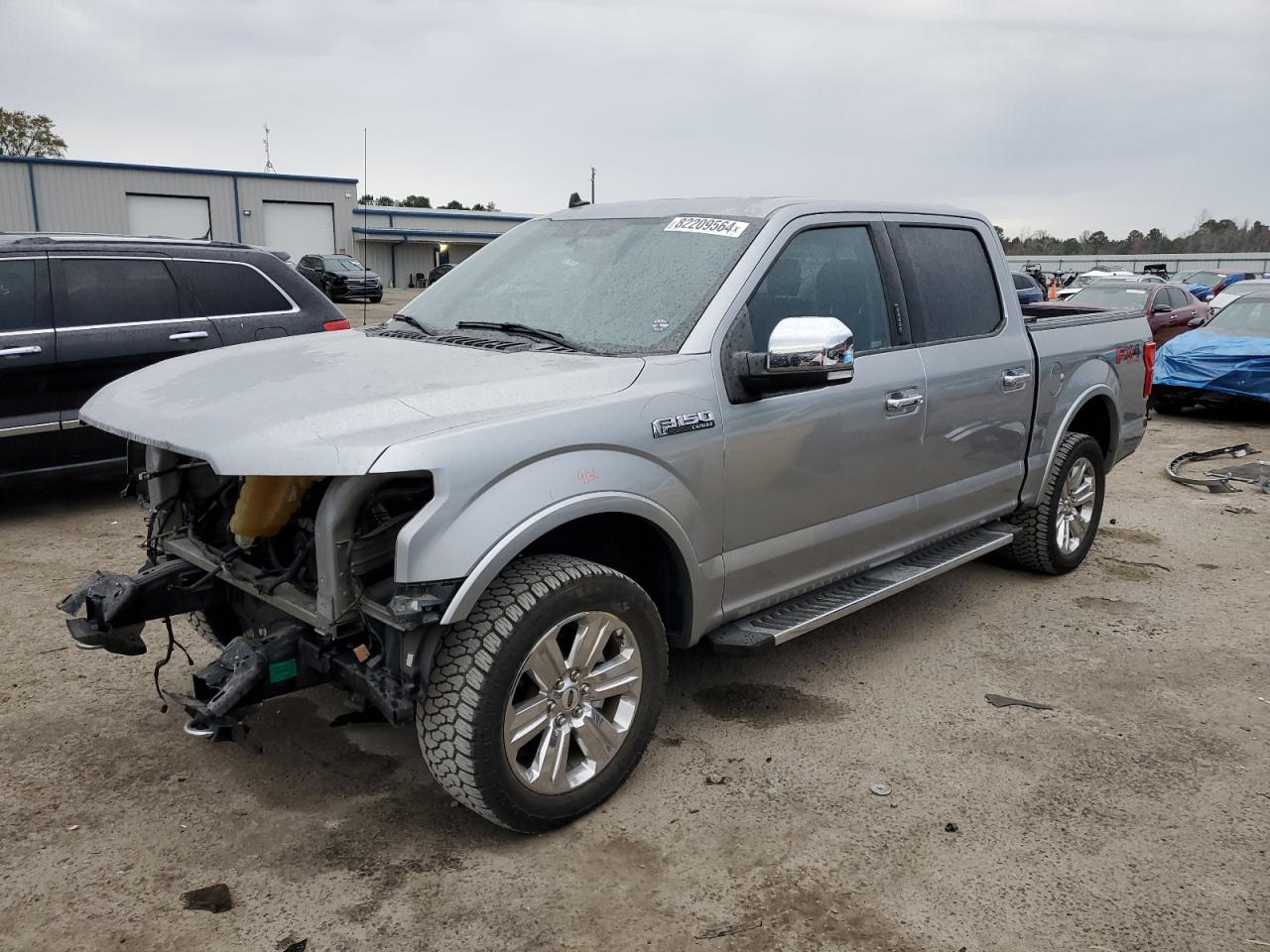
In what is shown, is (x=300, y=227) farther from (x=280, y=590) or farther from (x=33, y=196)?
(x=280, y=590)

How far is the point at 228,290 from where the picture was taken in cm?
712

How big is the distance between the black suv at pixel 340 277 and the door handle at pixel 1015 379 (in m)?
25.5

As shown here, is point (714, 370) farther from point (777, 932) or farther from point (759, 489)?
point (777, 932)

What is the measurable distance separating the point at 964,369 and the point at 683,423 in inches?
73.2

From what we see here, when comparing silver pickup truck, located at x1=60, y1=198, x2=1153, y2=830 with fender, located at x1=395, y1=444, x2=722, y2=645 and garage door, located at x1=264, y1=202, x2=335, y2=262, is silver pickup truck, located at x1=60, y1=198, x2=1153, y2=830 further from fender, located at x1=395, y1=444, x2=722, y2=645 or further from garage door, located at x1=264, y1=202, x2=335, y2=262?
garage door, located at x1=264, y1=202, x2=335, y2=262

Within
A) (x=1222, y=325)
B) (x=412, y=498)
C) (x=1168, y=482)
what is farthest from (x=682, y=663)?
(x=1222, y=325)

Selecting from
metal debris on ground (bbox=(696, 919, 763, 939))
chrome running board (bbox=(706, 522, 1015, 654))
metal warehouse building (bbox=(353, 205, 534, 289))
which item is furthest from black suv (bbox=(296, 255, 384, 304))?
metal debris on ground (bbox=(696, 919, 763, 939))

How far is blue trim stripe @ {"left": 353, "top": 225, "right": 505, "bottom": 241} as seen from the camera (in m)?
48.4

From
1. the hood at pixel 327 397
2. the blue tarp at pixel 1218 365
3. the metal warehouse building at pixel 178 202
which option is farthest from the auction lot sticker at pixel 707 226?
the metal warehouse building at pixel 178 202

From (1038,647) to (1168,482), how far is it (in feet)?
15.2

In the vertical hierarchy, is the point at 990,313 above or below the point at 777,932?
above

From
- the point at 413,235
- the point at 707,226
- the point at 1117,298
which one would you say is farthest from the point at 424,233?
the point at 707,226

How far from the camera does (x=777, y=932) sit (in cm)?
275

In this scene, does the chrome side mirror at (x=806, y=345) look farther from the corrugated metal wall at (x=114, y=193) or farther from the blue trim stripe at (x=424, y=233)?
the blue trim stripe at (x=424, y=233)
